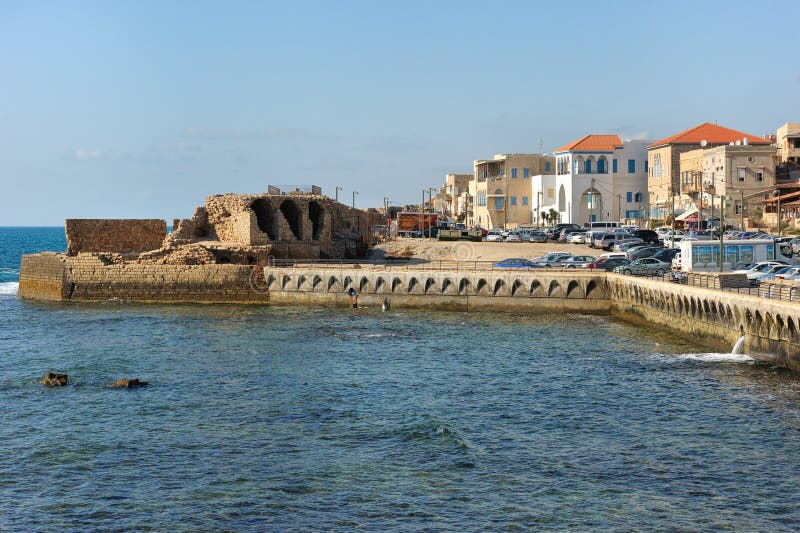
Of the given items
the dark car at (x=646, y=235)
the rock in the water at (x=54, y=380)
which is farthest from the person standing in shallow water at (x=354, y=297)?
the dark car at (x=646, y=235)

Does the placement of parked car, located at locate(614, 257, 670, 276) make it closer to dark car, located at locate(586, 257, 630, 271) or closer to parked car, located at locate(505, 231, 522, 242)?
dark car, located at locate(586, 257, 630, 271)

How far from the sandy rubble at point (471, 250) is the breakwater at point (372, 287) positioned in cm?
1315

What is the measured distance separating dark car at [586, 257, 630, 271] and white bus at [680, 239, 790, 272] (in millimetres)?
6443

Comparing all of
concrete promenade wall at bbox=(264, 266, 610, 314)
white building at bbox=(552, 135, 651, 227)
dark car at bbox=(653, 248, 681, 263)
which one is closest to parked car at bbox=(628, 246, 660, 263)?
dark car at bbox=(653, 248, 681, 263)

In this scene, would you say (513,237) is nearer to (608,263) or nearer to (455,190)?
(608,263)

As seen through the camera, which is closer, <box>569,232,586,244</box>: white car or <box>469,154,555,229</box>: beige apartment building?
<box>569,232,586,244</box>: white car

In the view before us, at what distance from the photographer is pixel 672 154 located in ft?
324

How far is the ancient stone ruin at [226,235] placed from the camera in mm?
63719

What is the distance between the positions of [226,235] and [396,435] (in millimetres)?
41918

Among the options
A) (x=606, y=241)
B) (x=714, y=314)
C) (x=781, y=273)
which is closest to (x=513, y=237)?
(x=606, y=241)

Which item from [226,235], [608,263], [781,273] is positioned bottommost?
[781,273]

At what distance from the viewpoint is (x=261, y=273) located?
60.8m

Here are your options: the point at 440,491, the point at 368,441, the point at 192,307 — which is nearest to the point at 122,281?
the point at 192,307

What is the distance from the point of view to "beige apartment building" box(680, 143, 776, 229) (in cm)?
9206
